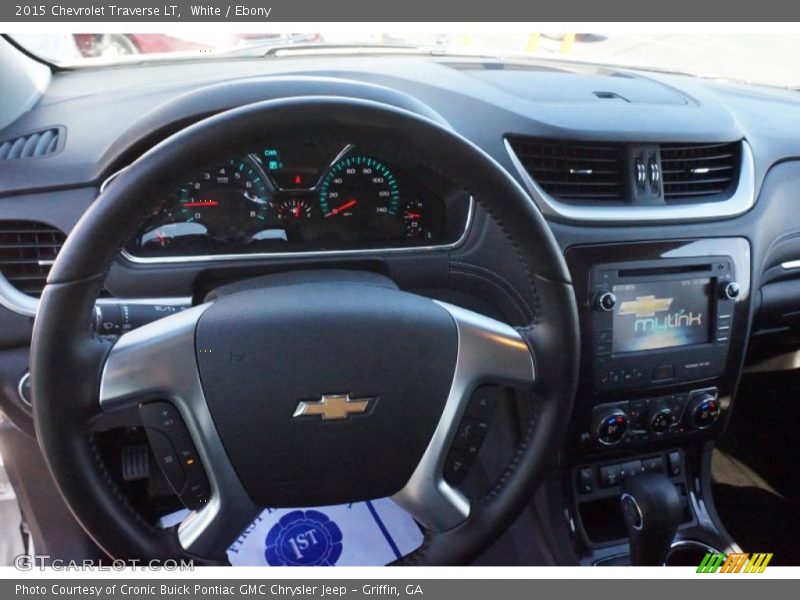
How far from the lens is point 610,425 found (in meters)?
1.87

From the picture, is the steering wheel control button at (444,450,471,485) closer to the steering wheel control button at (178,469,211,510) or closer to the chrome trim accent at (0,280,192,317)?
the steering wheel control button at (178,469,211,510)

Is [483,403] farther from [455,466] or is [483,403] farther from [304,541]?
[304,541]

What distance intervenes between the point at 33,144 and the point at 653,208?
4.28 feet

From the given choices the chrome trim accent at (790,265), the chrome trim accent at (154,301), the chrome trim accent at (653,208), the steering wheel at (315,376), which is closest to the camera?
the steering wheel at (315,376)

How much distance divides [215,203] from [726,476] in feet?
5.90

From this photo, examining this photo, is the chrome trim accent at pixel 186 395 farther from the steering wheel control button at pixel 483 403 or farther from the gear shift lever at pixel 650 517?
the gear shift lever at pixel 650 517

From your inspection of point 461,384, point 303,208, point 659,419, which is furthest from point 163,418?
point 659,419

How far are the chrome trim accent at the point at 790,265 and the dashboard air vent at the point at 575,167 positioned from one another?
1.97ft

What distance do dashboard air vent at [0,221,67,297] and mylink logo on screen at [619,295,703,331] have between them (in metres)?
1.21

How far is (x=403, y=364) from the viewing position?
1.22 metres

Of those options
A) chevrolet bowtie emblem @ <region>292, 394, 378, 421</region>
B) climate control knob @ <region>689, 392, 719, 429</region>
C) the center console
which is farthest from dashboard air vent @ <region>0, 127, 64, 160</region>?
climate control knob @ <region>689, 392, 719, 429</region>

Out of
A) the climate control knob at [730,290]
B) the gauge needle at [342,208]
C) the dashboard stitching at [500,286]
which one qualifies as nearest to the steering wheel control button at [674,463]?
the climate control knob at [730,290]

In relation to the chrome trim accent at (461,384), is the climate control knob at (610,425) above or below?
below

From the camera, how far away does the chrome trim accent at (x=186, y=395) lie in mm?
1114
